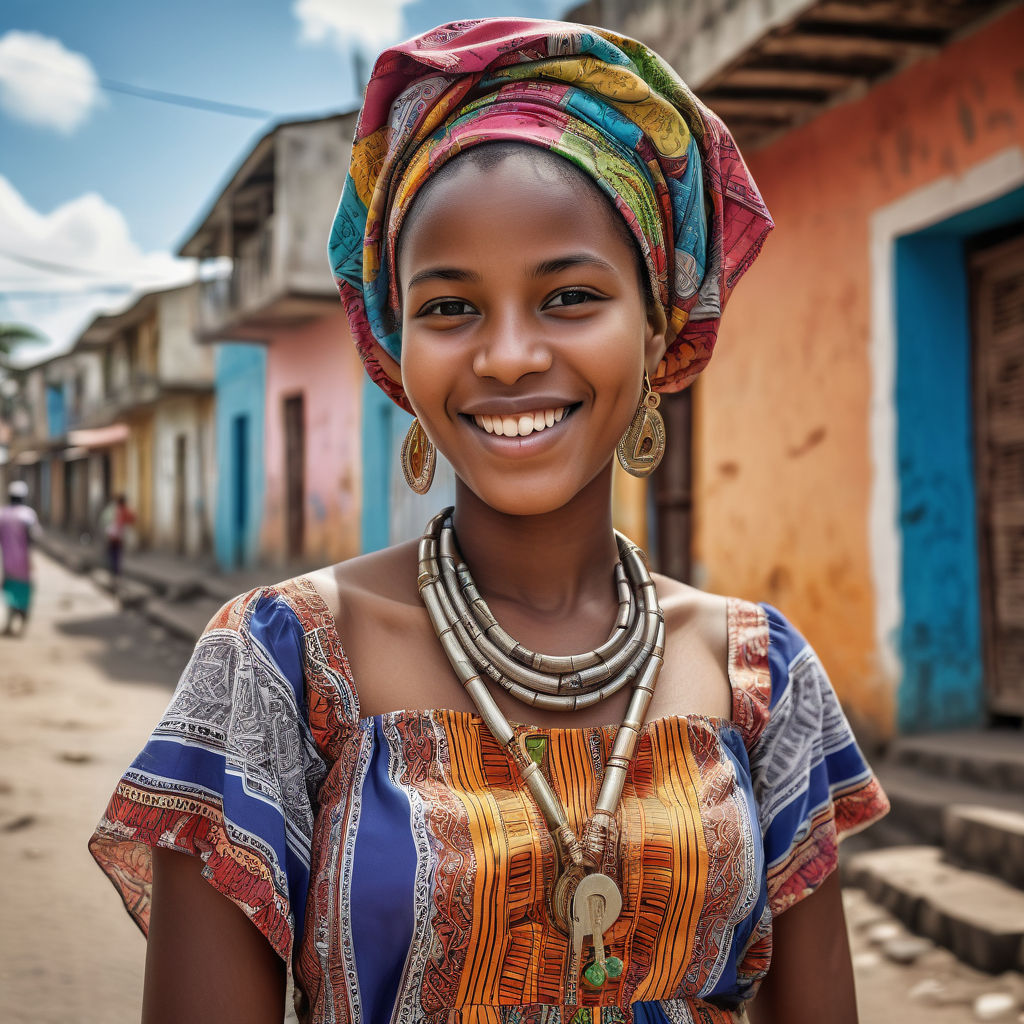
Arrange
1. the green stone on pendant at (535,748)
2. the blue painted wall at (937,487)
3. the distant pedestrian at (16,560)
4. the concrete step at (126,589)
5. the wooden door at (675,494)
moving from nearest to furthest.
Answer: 1. the green stone on pendant at (535,748)
2. the blue painted wall at (937,487)
3. the wooden door at (675,494)
4. the distant pedestrian at (16,560)
5. the concrete step at (126,589)

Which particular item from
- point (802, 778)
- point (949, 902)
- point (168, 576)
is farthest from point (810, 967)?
point (168, 576)

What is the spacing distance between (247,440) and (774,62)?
16.0 meters

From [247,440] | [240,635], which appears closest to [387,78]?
[240,635]

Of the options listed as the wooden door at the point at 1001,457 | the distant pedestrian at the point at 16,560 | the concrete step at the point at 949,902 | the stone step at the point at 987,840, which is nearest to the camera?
the concrete step at the point at 949,902

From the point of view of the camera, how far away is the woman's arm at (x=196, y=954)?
1.23 metres

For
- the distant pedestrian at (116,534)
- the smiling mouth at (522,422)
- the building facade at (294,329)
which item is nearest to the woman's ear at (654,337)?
the smiling mouth at (522,422)

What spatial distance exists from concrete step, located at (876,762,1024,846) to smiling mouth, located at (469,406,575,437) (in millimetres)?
3642

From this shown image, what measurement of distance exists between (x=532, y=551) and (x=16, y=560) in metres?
12.2

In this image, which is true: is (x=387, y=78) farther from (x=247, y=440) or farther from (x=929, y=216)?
(x=247, y=440)

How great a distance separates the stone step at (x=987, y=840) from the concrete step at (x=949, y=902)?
4 centimetres

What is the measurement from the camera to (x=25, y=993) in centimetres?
351

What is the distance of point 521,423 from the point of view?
142cm

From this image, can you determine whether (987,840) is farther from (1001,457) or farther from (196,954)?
Answer: (196,954)

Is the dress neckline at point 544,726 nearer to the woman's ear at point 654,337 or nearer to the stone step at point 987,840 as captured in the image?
the woman's ear at point 654,337
